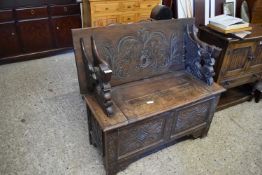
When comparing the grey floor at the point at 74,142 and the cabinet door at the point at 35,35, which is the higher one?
the cabinet door at the point at 35,35

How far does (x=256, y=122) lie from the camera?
6.58 ft

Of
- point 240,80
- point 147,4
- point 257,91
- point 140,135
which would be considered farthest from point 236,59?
point 147,4

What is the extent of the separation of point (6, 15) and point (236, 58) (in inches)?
100

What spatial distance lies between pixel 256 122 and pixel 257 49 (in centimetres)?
66

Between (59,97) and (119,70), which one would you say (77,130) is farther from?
(119,70)

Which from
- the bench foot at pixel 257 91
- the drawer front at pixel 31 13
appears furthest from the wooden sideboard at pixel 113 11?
the bench foot at pixel 257 91

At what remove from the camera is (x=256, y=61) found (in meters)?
1.98

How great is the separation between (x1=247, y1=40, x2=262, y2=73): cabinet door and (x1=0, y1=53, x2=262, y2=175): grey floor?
40cm

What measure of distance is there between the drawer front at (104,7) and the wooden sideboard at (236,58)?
1144 millimetres

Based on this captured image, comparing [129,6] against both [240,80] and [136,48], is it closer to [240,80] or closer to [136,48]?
[136,48]

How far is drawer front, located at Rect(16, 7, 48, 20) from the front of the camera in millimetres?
2654

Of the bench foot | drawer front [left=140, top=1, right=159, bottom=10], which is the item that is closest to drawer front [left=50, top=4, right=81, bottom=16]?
drawer front [left=140, top=1, right=159, bottom=10]

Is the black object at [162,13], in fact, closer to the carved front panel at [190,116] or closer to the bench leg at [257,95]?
the carved front panel at [190,116]

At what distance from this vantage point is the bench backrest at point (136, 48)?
1.38m
